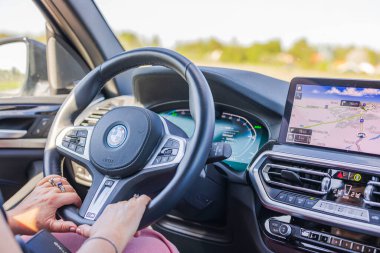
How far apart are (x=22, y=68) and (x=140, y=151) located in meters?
1.55

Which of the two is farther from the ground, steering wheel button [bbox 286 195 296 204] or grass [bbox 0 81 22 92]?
grass [bbox 0 81 22 92]

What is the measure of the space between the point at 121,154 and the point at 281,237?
71 cm

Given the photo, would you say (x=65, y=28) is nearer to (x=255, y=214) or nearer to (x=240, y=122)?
(x=240, y=122)

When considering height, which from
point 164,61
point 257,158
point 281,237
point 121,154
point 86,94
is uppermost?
point 164,61

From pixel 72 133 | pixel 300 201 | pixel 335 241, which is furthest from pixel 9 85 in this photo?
pixel 335 241

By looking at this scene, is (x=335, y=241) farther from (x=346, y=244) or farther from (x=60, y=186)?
(x=60, y=186)

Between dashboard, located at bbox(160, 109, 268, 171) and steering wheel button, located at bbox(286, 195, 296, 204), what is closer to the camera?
steering wheel button, located at bbox(286, 195, 296, 204)

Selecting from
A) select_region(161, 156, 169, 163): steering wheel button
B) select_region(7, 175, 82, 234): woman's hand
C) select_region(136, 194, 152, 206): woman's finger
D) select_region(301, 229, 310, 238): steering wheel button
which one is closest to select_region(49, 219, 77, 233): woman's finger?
select_region(7, 175, 82, 234): woman's hand

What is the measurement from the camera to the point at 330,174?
1660 millimetres

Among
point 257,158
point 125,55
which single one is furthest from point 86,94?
point 257,158

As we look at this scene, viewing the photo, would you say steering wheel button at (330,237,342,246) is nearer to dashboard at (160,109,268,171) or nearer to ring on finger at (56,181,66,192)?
dashboard at (160,109,268,171)

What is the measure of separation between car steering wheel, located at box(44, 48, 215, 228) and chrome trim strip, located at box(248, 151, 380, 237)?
413mm

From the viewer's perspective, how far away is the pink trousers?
1421 mm

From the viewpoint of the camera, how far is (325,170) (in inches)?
65.9
